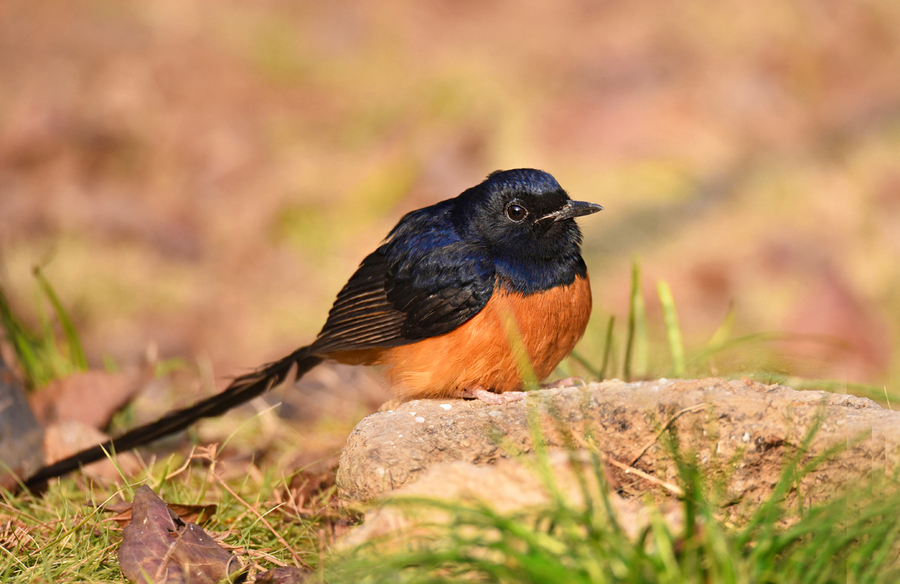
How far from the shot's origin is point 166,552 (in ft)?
9.05

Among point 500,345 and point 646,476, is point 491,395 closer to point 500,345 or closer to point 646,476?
point 500,345

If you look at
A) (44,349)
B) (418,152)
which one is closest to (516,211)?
(44,349)

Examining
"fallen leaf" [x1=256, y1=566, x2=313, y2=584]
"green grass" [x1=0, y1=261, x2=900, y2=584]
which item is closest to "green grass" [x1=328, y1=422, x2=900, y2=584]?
"green grass" [x1=0, y1=261, x2=900, y2=584]

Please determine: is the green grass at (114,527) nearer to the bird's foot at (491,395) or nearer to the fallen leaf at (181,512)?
the fallen leaf at (181,512)

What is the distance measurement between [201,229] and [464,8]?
569 centimetres

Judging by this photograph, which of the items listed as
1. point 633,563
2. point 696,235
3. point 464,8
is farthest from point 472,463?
point 464,8

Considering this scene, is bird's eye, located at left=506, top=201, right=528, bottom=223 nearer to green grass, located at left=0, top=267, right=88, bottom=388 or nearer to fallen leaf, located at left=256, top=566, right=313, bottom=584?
fallen leaf, located at left=256, top=566, right=313, bottom=584

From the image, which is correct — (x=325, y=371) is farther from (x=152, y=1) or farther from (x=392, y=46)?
(x=152, y=1)

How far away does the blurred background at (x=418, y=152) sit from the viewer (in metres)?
7.78

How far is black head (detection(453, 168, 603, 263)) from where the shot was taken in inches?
156

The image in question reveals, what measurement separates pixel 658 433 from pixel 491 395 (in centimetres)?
105

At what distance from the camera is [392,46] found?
39.3ft

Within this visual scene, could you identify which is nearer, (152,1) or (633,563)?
(633,563)

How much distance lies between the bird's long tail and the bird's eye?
4.05 ft
